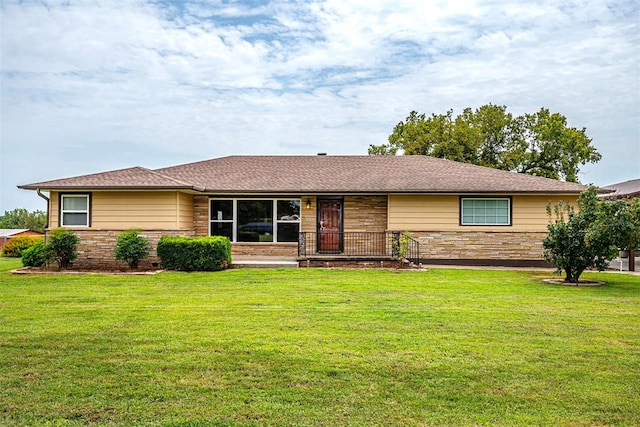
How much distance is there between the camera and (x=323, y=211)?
18.0m

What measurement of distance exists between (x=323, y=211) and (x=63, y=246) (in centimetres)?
810

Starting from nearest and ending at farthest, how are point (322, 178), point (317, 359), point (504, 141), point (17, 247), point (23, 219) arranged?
point (317, 359) < point (322, 178) < point (17, 247) < point (504, 141) < point (23, 219)

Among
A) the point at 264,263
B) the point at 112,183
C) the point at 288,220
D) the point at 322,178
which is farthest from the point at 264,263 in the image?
the point at 112,183

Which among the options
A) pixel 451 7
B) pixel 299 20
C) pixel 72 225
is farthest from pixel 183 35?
pixel 451 7

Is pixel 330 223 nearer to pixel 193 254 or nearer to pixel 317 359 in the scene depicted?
pixel 193 254

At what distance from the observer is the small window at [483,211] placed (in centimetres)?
1706

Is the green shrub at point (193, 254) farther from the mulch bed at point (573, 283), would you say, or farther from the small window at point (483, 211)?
the mulch bed at point (573, 283)

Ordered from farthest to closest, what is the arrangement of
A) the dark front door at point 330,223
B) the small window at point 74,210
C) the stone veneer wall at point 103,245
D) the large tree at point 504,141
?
the large tree at point 504,141 → the dark front door at point 330,223 → the small window at point 74,210 → the stone veneer wall at point 103,245

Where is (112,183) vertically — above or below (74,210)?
above

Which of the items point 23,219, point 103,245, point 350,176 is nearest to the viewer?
point 103,245

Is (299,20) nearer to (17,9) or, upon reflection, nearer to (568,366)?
(17,9)

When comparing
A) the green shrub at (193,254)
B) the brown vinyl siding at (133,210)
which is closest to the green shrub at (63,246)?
the brown vinyl siding at (133,210)

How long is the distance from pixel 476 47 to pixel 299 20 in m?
7.58

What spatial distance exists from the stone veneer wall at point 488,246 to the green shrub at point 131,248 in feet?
28.4
